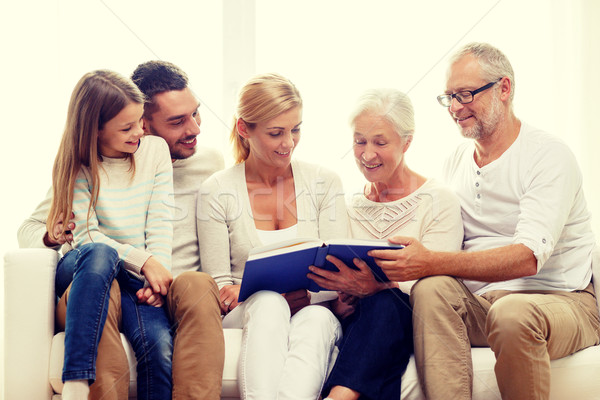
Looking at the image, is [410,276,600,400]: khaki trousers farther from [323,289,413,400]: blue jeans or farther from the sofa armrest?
the sofa armrest

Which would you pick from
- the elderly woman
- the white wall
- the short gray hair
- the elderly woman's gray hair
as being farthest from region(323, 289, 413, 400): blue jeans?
the white wall

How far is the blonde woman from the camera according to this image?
5.93 feet

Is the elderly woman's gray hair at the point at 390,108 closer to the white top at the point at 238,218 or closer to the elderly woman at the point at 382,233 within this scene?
the elderly woman at the point at 382,233

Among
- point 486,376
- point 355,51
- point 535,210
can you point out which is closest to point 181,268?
point 486,376

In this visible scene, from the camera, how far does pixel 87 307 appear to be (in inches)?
58.4

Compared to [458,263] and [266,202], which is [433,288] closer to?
[458,263]

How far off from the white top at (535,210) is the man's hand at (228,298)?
71 centimetres

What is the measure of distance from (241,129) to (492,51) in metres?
0.81

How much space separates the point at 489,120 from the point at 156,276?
1.08 metres

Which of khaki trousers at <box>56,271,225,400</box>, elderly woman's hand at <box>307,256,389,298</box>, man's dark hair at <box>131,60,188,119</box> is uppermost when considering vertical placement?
man's dark hair at <box>131,60,188,119</box>

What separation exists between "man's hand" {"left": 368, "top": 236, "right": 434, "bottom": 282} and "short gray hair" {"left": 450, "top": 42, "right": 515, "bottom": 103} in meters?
0.61

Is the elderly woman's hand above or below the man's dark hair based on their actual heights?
below

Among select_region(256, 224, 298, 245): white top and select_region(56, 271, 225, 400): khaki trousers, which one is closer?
select_region(56, 271, 225, 400): khaki trousers

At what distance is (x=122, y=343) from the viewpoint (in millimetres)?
1574
